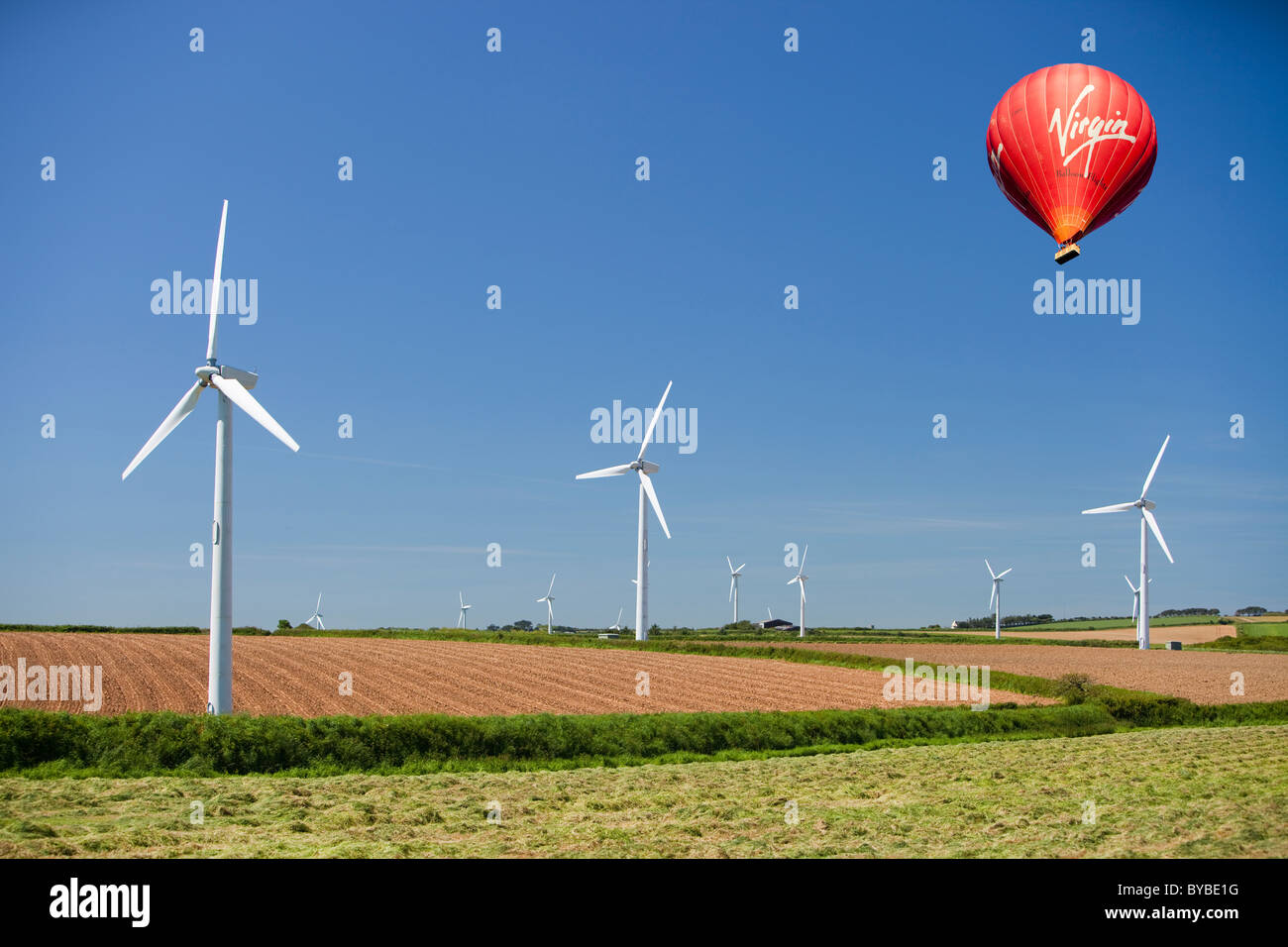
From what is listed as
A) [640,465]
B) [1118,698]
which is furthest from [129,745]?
[640,465]

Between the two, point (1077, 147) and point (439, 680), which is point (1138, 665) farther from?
point (1077, 147)

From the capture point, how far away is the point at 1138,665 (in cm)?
7300

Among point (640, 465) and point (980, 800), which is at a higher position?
point (640, 465)

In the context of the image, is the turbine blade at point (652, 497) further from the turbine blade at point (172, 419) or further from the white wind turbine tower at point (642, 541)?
the turbine blade at point (172, 419)

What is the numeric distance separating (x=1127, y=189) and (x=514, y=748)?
2322 centimetres

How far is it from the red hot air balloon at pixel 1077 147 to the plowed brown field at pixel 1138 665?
110ft

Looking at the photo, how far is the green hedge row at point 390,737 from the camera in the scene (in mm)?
24453

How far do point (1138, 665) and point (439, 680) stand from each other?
54253 mm

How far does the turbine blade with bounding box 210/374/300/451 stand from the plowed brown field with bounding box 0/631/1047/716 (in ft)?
34.6

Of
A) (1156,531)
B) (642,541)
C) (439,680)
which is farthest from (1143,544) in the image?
(439,680)

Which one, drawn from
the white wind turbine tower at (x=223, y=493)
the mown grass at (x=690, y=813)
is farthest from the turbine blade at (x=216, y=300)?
the mown grass at (x=690, y=813)

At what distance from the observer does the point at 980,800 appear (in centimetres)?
2106

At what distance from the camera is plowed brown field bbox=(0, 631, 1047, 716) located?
3881cm
